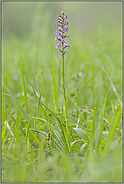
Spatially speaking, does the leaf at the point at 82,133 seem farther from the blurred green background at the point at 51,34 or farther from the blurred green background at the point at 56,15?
the blurred green background at the point at 56,15

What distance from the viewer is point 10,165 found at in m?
1.84

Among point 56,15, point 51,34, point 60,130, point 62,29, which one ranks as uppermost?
point 56,15

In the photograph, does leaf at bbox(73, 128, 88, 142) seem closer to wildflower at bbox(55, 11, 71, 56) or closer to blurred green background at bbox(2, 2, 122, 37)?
wildflower at bbox(55, 11, 71, 56)

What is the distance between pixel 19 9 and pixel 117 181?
28.3 ft

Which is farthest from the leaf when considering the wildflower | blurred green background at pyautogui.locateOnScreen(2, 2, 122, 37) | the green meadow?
blurred green background at pyautogui.locateOnScreen(2, 2, 122, 37)

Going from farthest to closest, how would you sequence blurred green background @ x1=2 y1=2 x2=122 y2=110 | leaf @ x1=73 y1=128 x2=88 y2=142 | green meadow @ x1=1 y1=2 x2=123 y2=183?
blurred green background @ x1=2 y1=2 x2=122 y2=110 → leaf @ x1=73 y1=128 x2=88 y2=142 → green meadow @ x1=1 y1=2 x2=123 y2=183

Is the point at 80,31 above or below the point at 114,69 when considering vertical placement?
above

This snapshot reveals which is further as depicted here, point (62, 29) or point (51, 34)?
point (51, 34)

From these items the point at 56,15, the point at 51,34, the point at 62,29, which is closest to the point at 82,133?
the point at 62,29

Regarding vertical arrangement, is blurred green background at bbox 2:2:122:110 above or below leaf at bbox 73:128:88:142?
above

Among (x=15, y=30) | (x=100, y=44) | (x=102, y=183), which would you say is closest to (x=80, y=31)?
(x=15, y=30)

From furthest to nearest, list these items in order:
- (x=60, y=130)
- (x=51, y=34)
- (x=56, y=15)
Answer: (x=56, y=15), (x=51, y=34), (x=60, y=130)

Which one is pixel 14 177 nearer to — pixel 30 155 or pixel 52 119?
pixel 30 155

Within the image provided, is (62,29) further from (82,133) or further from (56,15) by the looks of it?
(56,15)
